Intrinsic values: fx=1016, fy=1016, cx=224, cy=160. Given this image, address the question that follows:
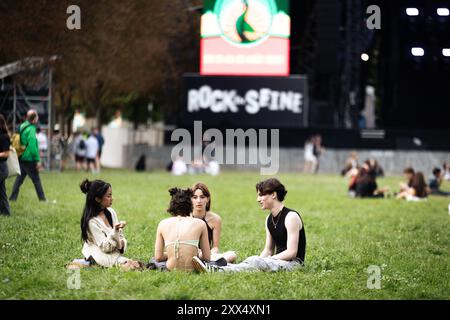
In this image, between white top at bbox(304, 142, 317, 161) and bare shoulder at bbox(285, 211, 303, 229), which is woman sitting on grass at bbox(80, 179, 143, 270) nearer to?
bare shoulder at bbox(285, 211, 303, 229)

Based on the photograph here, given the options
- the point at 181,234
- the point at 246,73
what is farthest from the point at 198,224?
the point at 246,73

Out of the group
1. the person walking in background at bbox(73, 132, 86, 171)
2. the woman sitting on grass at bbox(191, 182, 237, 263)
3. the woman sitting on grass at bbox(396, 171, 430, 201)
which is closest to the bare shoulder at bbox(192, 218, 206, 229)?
the woman sitting on grass at bbox(191, 182, 237, 263)

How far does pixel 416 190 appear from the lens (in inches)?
1144

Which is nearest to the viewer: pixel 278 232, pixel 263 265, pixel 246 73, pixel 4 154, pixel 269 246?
pixel 263 265

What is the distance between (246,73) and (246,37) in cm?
179

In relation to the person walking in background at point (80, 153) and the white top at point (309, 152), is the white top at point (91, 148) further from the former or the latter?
the white top at point (309, 152)

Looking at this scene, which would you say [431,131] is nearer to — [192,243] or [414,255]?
[414,255]

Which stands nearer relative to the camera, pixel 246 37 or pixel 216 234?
pixel 216 234

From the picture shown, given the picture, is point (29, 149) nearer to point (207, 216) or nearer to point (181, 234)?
point (207, 216)

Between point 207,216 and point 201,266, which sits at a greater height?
point 207,216

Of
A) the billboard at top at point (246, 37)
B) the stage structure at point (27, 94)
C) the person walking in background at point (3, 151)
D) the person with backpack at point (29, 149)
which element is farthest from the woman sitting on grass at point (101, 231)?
the billboard at top at point (246, 37)

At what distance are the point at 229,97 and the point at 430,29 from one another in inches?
1225

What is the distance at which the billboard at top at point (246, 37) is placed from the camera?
44.8 m
